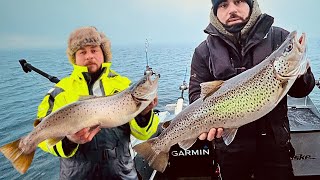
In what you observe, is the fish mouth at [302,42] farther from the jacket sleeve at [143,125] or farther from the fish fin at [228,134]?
the jacket sleeve at [143,125]

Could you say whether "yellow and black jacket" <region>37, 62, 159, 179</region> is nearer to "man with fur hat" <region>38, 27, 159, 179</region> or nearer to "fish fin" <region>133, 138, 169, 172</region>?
"man with fur hat" <region>38, 27, 159, 179</region>

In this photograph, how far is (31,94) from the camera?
2048 centimetres

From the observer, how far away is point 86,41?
330 centimetres

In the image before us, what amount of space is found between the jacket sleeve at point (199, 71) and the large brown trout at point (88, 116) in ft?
1.95

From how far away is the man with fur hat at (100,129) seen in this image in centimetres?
310

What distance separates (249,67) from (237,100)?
0.58m

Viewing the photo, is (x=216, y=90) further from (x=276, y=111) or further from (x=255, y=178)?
(x=255, y=178)

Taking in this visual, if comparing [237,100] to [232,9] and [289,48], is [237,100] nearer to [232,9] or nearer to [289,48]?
[289,48]

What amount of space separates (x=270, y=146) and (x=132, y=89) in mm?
1395

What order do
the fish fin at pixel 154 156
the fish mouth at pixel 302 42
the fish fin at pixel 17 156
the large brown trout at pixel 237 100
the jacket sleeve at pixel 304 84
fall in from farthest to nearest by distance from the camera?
the fish fin at pixel 154 156 < the fish fin at pixel 17 156 < the jacket sleeve at pixel 304 84 < the large brown trout at pixel 237 100 < the fish mouth at pixel 302 42

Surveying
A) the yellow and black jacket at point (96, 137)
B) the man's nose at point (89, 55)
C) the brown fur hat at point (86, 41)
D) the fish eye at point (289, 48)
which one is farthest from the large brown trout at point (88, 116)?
the fish eye at point (289, 48)

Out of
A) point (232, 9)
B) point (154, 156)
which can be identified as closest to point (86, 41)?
point (154, 156)

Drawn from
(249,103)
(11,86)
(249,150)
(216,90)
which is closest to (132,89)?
(216,90)

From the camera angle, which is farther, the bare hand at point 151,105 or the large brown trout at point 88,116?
the bare hand at point 151,105
